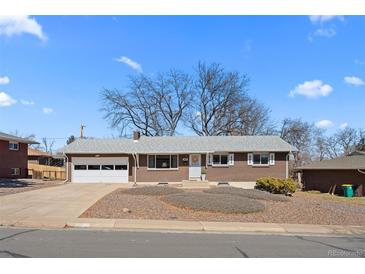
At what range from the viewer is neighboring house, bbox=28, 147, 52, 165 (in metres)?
61.8

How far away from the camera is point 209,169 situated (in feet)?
117

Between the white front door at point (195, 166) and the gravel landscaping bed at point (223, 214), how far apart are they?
51.5ft

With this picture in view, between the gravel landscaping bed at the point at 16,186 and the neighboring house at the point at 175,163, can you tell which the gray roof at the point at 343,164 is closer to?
the neighboring house at the point at 175,163

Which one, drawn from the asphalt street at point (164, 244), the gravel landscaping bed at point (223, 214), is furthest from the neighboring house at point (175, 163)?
the asphalt street at point (164, 244)

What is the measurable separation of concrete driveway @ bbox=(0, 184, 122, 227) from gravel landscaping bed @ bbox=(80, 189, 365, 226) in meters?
0.82

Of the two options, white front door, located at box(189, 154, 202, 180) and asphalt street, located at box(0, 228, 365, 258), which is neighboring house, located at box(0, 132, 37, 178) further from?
asphalt street, located at box(0, 228, 365, 258)

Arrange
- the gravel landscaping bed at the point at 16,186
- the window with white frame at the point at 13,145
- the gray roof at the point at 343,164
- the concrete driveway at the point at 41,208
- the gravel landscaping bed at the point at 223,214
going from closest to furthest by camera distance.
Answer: the concrete driveway at the point at 41,208 < the gravel landscaping bed at the point at 223,214 < the gravel landscaping bed at the point at 16,186 < the gray roof at the point at 343,164 < the window with white frame at the point at 13,145

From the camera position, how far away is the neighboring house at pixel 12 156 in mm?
37594

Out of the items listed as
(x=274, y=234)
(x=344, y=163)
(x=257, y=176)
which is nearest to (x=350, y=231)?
(x=274, y=234)

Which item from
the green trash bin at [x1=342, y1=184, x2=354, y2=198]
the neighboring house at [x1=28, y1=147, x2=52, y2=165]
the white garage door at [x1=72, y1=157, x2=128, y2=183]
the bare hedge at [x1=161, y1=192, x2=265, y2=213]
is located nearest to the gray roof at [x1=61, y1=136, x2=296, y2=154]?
the white garage door at [x1=72, y1=157, x2=128, y2=183]

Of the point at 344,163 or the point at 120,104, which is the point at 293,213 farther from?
the point at 120,104

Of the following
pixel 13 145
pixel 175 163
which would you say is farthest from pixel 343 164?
pixel 13 145

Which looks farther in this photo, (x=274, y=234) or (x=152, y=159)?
(x=152, y=159)

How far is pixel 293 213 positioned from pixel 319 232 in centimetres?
360
